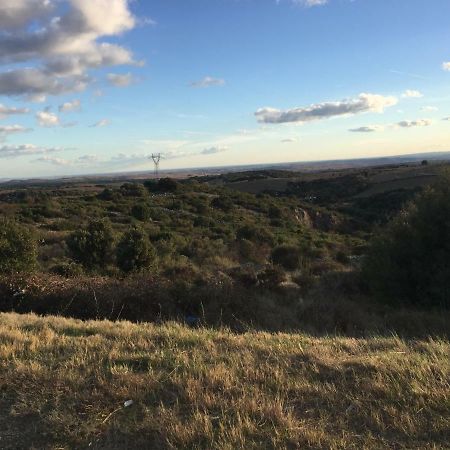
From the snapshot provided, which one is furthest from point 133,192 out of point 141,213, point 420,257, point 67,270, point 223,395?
point 223,395

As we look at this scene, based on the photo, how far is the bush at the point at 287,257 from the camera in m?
24.6

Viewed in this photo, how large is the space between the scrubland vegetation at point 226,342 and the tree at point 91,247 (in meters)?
0.06

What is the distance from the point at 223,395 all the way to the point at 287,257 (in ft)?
70.7

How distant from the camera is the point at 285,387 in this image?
465 cm

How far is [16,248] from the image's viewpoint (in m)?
16.1

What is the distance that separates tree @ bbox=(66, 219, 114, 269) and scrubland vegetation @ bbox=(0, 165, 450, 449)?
6cm

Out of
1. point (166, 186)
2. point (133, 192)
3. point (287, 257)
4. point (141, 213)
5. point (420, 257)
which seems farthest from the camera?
point (166, 186)

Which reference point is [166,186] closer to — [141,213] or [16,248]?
[141,213]

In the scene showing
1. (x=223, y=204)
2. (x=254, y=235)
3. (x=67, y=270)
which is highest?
(x=67, y=270)

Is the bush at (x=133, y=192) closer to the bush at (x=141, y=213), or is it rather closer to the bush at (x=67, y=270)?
the bush at (x=141, y=213)

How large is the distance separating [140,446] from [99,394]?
965 mm

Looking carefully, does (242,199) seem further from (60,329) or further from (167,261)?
(60,329)

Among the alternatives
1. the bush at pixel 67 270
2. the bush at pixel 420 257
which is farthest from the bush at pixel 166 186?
the bush at pixel 420 257

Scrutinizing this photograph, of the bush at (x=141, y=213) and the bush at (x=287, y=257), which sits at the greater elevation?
the bush at (x=141, y=213)
